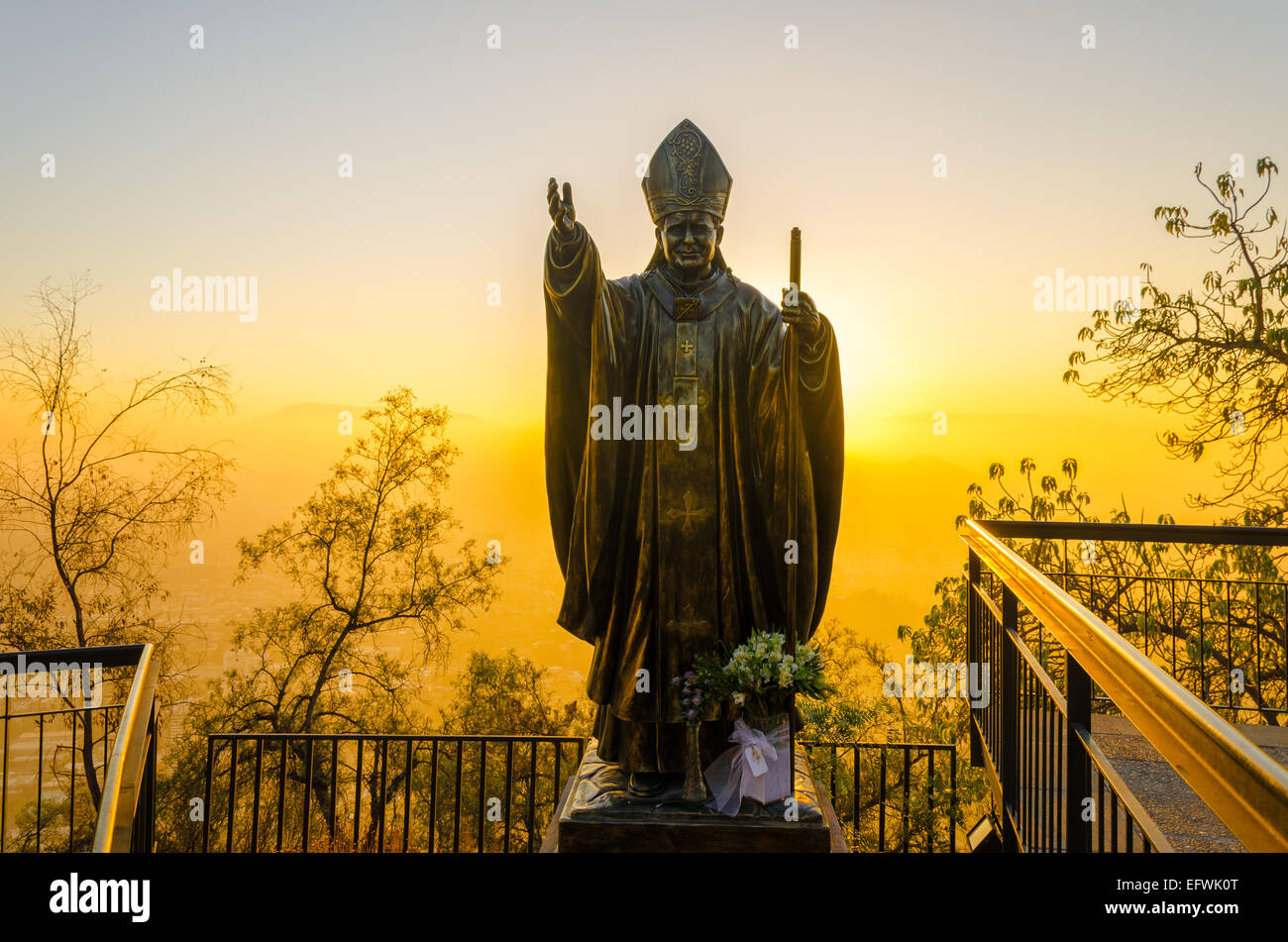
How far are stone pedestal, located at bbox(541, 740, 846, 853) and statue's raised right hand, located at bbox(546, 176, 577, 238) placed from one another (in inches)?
80.7

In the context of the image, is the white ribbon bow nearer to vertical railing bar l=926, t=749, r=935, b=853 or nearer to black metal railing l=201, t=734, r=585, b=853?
vertical railing bar l=926, t=749, r=935, b=853

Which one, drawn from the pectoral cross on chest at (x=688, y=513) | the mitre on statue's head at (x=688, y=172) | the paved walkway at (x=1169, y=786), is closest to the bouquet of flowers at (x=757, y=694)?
the pectoral cross on chest at (x=688, y=513)

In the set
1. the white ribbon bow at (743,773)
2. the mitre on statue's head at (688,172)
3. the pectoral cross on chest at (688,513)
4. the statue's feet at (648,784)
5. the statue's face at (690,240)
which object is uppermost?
the mitre on statue's head at (688,172)

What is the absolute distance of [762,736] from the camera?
3.02 m

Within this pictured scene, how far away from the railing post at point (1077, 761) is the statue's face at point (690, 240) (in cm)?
195

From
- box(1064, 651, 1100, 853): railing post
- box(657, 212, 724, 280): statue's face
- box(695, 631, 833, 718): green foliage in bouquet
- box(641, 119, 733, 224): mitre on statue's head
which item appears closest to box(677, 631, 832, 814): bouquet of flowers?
box(695, 631, 833, 718): green foliage in bouquet

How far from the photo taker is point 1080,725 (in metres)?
2.11

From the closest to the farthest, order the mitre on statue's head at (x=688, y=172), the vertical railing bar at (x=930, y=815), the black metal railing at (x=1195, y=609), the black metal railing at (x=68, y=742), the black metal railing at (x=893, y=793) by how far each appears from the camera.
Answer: the black metal railing at (x=68, y=742), the mitre on statue's head at (x=688, y=172), the black metal railing at (x=893, y=793), the vertical railing bar at (x=930, y=815), the black metal railing at (x=1195, y=609)

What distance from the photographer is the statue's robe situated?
3221mm

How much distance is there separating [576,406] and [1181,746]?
251cm

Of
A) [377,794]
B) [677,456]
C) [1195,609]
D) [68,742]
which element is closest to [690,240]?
[677,456]

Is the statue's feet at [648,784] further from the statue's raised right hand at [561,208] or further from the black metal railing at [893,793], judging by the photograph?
the statue's raised right hand at [561,208]

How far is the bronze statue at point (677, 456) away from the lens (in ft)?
10.6

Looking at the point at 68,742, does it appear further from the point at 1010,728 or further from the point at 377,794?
the point at 1010,728
